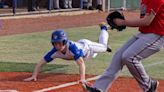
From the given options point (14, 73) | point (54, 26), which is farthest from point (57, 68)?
point (54, 26)

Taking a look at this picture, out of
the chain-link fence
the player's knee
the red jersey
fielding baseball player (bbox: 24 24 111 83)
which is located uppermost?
the red jersey

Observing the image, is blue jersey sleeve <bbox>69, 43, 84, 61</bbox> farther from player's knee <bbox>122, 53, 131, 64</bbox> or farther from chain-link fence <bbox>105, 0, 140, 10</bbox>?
chain-link fence <bbox>105, 0, 140, 10</bbox>

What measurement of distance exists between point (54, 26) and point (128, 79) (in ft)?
38.0

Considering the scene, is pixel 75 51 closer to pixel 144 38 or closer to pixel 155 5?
pixel 144 38

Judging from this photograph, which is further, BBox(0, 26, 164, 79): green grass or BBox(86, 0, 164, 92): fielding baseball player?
BBox(0, 26, 164, 79): green grass

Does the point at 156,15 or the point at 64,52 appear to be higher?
the point at 156,15

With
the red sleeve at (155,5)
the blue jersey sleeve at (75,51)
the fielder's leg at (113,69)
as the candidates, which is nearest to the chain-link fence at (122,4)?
the blue jersey sleeve at (75,51)

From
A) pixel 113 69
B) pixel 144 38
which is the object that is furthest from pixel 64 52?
pixel 144 38

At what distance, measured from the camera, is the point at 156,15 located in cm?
592

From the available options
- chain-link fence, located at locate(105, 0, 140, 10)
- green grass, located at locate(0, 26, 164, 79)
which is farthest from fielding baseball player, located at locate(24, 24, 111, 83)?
chain-link fence, located at locate(105, 0, 140, 10)

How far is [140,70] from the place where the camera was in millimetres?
6078

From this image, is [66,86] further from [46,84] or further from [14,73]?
[14,73]

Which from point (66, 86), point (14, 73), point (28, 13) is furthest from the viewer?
point (28, 13)

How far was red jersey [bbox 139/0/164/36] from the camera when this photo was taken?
19.2 ft
